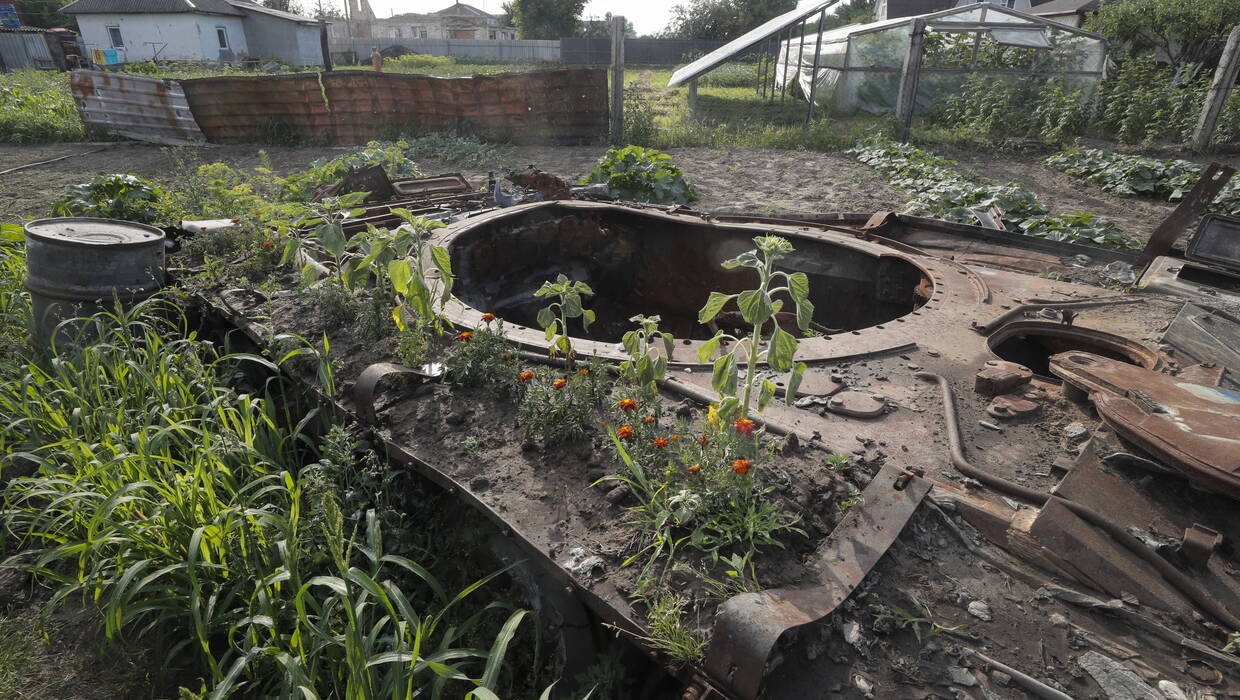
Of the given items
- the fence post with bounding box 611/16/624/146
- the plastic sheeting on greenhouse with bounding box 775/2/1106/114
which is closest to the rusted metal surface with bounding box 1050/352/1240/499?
the fence post with bounding box 611/16/624/146

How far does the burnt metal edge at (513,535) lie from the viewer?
1.70 metres

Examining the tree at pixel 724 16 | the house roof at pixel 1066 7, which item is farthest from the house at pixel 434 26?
the house roof at pixel 1066 7

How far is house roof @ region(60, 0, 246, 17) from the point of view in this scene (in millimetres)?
30906

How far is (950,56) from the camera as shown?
14312mm

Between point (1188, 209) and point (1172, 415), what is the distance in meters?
2.41

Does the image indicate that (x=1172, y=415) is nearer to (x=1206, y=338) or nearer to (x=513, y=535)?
(x=1206, y=338)

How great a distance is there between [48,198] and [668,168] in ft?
26.3

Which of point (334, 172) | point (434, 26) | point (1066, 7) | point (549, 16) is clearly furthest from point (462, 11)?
point (334, 172)

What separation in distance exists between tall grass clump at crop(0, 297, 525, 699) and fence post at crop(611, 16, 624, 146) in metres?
9.51

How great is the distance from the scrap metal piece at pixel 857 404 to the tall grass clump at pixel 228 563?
1394mm

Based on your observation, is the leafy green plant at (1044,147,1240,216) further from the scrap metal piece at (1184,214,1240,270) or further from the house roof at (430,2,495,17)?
the house roof at (430,2,495,17)

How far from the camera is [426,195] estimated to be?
5871 mm

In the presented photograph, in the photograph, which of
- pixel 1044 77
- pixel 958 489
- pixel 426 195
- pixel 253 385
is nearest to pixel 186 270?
pixel 253 385

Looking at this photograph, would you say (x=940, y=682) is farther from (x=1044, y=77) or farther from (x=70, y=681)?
(x=1044, y=77)
